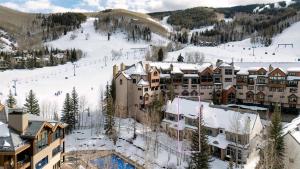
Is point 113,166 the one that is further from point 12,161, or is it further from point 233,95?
point 233,95

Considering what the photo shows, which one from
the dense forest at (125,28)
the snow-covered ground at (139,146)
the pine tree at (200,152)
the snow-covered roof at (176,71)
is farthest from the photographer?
the dense forest at (125,28)

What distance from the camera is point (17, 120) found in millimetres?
23906

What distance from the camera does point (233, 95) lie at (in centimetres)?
6012

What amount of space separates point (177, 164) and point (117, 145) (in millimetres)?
9891

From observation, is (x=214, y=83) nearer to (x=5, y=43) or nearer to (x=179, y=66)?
(x=179, y=66)

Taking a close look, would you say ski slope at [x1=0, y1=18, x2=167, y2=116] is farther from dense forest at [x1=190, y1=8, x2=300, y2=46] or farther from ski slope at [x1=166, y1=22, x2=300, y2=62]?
dense forest at [x1=190, y1=8, x2=300, y2=46]

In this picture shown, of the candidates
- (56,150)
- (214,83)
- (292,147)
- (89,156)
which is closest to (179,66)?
(214,83)

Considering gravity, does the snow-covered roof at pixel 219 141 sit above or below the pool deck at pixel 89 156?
above

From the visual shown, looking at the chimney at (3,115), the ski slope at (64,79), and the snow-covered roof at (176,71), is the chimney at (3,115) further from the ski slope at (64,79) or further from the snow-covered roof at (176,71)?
the snow-covered roof at (176,71)

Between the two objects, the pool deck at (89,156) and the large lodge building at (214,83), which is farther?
the large lodge building at (214,83)

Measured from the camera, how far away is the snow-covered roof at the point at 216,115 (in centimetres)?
3988

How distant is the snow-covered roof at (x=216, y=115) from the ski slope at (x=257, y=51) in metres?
51.4

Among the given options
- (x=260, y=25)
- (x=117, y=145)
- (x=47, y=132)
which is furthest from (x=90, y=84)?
(x=260, y=25)

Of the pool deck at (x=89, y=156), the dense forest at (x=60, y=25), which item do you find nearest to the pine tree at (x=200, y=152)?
the pool deck at (x=89, y=156)
